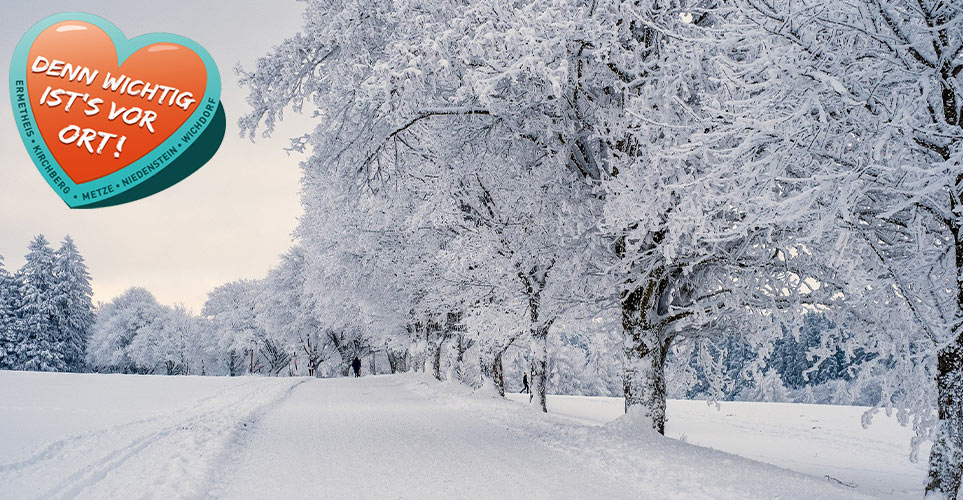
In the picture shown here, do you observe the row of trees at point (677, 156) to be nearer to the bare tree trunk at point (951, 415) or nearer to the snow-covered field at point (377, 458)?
the bare tree trunk at point (951, 415)

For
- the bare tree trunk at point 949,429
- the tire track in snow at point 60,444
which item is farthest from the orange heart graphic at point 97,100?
the bare tree trunk at point 949,429

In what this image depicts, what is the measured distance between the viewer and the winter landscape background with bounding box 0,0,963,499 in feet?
16.3

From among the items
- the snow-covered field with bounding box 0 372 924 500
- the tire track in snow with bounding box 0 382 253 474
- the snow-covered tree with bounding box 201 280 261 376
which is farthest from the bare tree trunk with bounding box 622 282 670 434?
the snow-covered tree with bounding box 201 280 261 376

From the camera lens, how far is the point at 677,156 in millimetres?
5293

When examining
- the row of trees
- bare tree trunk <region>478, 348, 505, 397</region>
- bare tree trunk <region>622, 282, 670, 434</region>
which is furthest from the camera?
bare tree trunk <region>478, 348, 505, 397</region>

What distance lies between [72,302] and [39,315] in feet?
10.8

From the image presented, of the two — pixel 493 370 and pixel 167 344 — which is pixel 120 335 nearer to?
pixel 167 344

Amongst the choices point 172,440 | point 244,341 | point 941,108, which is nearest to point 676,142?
point 941,108

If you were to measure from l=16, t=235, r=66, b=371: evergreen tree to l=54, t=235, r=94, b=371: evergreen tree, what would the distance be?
0.51 meters

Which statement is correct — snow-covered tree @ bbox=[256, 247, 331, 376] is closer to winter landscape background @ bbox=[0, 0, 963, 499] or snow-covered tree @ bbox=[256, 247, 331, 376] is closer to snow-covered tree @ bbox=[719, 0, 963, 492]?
winter landscape background @ bbox=[0, 0, 963, 499]

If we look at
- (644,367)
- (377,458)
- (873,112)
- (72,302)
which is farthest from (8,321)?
(873,112)

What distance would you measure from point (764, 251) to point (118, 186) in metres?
9.05

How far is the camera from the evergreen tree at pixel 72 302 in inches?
1943

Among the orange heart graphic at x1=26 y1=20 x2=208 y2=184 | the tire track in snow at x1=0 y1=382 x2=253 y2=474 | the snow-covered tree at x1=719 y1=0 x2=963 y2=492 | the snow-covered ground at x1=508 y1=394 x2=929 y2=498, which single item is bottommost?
the snow-covered ground at x1=508 y1=394 x2=929 y2=498
